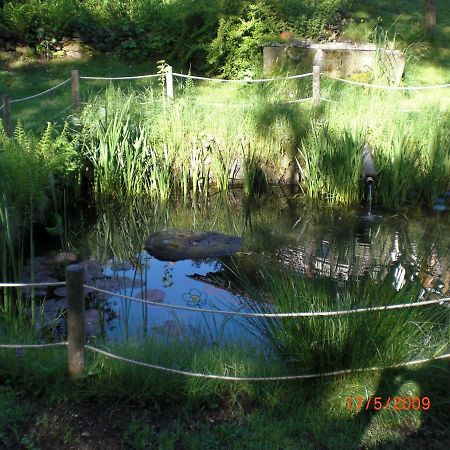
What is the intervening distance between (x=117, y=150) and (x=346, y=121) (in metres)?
2.72

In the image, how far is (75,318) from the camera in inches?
145

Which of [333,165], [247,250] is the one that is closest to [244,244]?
[247,250]

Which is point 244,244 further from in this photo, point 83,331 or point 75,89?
point 75,89

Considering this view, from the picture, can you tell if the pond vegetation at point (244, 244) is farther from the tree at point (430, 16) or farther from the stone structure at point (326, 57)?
the tree at point (430, 16)

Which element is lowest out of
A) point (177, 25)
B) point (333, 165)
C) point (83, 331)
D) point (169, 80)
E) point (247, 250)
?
point (247, 250)

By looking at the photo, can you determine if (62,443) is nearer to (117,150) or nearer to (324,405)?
(324,405)

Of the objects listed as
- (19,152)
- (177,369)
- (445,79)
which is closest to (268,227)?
(19,152)

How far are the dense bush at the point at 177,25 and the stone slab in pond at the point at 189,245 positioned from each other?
613cm

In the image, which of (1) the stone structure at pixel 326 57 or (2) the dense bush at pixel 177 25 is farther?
(2) the dense bush at pixel 177 25

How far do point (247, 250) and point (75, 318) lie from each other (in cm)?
328

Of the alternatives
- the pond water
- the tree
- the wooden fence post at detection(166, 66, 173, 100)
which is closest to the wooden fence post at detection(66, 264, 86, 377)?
the pond water

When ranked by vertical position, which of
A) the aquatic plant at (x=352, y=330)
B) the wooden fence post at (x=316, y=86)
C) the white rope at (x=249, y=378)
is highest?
the wooden fence post at (x=316, y=86)

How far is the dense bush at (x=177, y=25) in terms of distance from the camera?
41.1 feet
